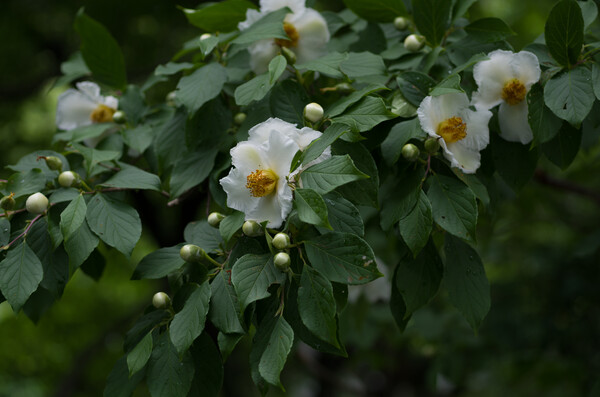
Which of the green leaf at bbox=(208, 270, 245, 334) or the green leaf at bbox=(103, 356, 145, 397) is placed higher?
the green leaf at bbox=(208, 270, 245, 334)

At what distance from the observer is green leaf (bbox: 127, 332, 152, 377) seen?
1269 millimetres

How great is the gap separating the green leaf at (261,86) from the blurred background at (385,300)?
0.81 meters

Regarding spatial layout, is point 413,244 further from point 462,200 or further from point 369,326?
point 369,326

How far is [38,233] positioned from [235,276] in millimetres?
574

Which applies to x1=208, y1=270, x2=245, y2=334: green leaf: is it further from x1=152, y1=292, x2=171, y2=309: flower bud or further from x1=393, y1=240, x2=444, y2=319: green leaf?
x1=393, y1=240, x2=444, y2=319: green leaf

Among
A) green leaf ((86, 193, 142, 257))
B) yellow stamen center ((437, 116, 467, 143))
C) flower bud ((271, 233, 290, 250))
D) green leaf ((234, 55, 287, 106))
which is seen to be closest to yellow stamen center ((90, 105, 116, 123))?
green leaf ((86, 193, 142, 257))

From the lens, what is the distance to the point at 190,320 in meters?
1.25

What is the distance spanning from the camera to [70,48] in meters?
5.66

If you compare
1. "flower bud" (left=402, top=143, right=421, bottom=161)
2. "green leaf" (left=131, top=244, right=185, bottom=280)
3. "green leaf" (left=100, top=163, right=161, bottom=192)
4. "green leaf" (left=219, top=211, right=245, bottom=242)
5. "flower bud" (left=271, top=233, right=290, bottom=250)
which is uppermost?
"flower bud" (left=402, top=143, right=421, bottom=161)

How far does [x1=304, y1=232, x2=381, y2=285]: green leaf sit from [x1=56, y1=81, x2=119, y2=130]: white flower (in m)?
1.07

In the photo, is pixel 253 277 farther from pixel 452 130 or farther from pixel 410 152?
pixel 452 130

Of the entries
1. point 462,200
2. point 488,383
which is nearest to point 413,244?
point 462,200

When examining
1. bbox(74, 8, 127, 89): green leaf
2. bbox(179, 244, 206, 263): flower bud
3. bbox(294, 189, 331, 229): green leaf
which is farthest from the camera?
bbox(74, 8, 127, 89): green leaf

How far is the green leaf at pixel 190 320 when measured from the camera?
123 cm
